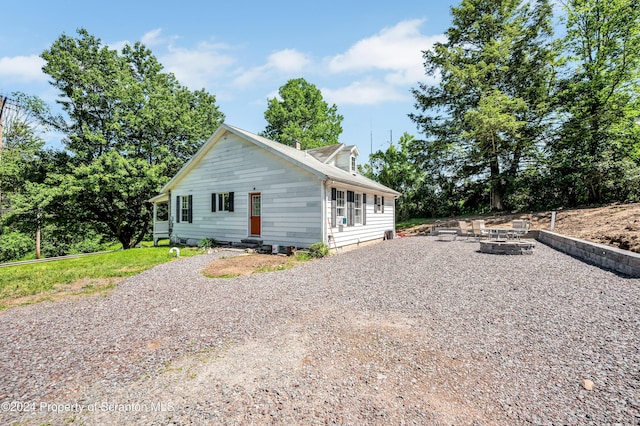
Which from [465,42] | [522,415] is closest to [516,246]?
[522,415]

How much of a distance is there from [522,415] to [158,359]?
3763 millimetres

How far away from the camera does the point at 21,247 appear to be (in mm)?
21531

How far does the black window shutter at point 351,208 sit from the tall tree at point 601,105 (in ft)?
49.4

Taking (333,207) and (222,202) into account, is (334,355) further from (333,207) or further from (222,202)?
(222,202)

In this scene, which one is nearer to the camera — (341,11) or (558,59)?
(341,11)

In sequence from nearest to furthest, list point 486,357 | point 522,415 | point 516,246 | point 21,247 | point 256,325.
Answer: point 522,415
point 486,357
point 256,325
point 516,246
point 21,247

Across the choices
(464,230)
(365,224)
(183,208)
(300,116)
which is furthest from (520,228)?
(300,116)

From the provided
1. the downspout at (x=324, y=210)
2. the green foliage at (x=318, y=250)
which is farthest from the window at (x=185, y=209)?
the downspout at (x=324, y=210)

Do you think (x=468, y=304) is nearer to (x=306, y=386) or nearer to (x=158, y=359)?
(x=306, y=386)

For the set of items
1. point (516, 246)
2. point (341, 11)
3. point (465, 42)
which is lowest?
point (516, 246)

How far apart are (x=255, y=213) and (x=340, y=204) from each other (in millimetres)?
3951

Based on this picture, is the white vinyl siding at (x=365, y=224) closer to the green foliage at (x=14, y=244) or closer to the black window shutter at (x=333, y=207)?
the black window shutter at (x=333, y=207)

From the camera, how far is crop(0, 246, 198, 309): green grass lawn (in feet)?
19.7

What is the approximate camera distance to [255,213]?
12.5m
